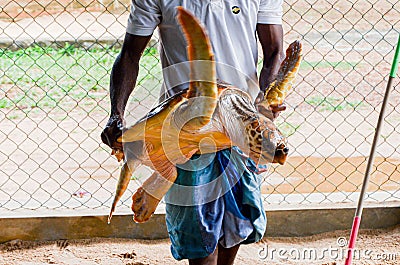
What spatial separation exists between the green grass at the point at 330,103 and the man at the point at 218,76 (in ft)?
12.5

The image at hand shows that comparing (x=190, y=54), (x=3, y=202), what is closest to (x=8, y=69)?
(x=3, y=202)

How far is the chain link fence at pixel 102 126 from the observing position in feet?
13.6

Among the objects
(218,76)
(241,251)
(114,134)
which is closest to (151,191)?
(114,134)

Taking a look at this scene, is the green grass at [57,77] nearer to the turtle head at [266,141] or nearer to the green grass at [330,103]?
the green grass at [330,103]

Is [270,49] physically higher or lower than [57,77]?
higher

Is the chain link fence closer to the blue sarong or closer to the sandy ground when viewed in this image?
the sandy ground

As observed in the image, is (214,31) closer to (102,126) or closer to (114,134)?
(114,134)

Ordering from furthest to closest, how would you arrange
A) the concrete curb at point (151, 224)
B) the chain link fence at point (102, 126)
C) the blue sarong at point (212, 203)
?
the chain link fence at point (102, 126) → the concrete curb at point (151, 224) → the blue sarong at point (212, 203)

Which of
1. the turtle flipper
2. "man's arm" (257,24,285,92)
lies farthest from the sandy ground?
the turtle flipper

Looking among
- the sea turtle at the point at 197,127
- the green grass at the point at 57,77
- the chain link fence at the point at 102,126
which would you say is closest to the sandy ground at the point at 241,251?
the chain link fence at the point at 102,126

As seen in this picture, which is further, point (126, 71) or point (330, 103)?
point (330, 103)

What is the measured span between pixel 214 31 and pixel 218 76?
154 millimetres

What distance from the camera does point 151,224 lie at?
366 cm

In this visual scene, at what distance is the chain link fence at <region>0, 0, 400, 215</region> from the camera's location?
13.6ft
